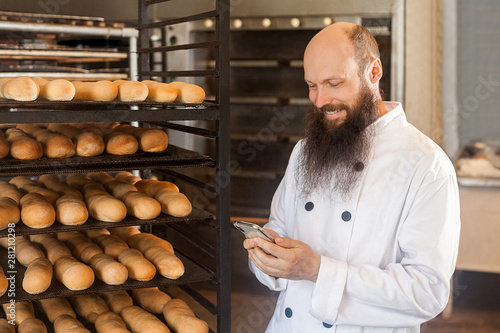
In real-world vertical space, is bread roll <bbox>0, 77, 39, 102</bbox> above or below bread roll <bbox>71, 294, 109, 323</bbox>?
above

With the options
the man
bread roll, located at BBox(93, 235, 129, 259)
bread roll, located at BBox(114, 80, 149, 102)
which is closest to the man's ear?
the man

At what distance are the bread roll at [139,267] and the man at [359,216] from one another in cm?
29

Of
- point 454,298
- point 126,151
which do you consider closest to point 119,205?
point 126,151

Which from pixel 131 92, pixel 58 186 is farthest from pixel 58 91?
pixel 58 186

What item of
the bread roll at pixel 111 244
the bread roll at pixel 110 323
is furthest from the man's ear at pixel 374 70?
the bread roll at pixel 110 323

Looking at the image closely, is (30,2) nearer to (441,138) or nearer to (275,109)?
(275,109)

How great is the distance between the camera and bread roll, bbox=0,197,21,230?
1496mm

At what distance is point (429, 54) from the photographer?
11.7 ft

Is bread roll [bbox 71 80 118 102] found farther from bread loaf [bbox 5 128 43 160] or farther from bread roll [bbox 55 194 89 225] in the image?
bread roll [bbox 55 194 89 225]

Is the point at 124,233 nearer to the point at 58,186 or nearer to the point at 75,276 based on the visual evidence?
the point at 58,186

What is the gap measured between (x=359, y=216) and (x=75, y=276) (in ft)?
2.67

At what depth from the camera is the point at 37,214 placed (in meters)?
1.53

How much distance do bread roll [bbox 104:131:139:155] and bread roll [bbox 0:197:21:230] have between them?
0.98ft

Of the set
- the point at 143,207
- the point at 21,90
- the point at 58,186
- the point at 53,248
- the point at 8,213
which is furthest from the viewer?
the point at 58,186
